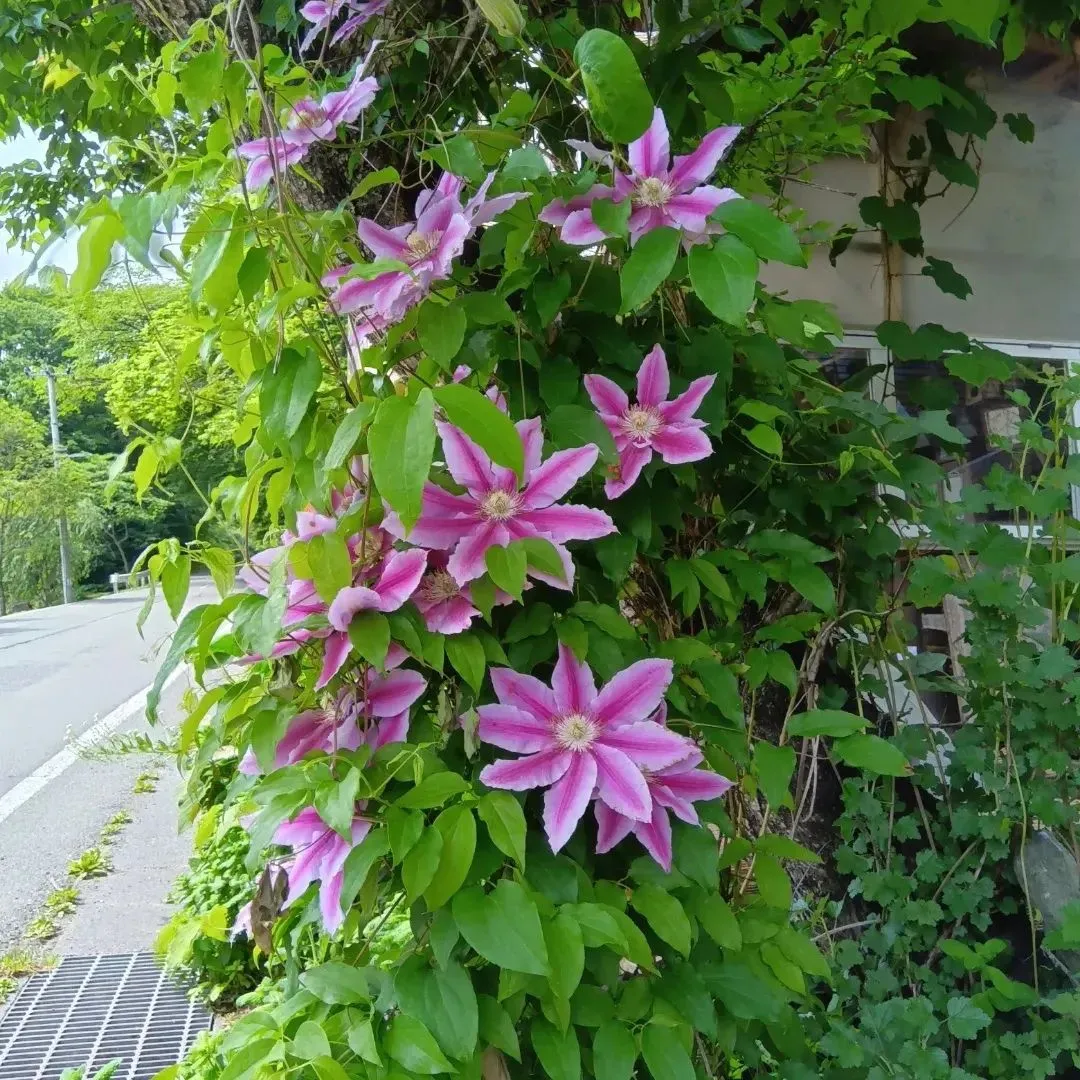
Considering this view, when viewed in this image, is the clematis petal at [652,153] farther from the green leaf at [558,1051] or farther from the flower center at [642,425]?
the green leaf at [558,1051]

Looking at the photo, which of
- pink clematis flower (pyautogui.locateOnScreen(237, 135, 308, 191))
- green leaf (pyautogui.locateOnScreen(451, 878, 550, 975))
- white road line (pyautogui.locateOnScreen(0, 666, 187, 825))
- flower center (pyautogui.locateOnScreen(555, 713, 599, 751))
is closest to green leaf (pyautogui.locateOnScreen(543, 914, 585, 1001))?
green leaf (pyautogui.locateOnScreen(451, 878, 550, 975))

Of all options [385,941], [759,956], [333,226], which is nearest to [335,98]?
[333,226]

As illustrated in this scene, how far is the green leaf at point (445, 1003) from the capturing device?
0.57 metres

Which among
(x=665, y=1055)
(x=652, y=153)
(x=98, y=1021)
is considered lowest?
(x=98, y=1021)

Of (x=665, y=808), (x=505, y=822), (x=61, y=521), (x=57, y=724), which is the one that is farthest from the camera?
(x=61, y=521)

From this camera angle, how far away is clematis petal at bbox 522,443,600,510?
62 cm

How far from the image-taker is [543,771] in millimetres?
624

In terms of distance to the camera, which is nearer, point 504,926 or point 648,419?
point 504,926

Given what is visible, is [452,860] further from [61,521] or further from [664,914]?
[61,521]

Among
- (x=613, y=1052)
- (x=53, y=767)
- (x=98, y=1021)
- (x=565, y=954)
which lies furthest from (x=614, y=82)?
(x=53, y=767)

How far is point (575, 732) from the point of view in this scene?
642mm

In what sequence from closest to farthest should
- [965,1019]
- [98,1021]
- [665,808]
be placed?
[665,808]
[965,1019]
[98,1021]

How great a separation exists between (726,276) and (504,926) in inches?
16.8

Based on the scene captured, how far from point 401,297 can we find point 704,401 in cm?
27
